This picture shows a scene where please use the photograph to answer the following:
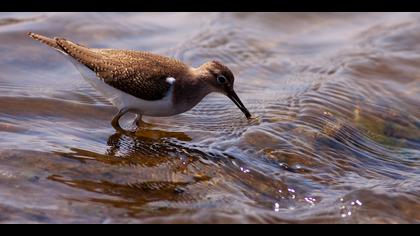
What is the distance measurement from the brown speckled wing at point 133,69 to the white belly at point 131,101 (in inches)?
2.3

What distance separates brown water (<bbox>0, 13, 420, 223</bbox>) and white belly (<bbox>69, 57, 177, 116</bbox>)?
13.0 inches

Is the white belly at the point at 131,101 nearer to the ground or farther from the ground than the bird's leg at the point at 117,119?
farther from the ground

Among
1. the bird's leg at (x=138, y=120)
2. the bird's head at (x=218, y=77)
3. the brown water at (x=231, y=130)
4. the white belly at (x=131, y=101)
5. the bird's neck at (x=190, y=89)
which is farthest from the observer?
the bird's leg at (x=138, y=120)

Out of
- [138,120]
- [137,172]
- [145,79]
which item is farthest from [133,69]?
[137,172]

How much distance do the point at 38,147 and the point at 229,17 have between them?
6.78 m

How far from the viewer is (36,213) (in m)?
6.44

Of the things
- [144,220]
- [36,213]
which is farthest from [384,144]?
[36,213]

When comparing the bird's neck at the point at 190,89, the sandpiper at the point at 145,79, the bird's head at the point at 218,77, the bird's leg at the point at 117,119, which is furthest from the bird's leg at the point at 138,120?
the bird's head at the point at 218,77

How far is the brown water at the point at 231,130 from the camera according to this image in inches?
274

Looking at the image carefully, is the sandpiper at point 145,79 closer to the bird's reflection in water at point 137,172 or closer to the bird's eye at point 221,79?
the bird's eye at point 221,79

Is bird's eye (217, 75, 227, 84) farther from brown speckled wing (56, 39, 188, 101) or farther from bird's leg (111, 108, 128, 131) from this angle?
bird's leg (111, 108, 128, 131)

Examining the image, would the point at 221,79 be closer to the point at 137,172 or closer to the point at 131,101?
the point at 131,101

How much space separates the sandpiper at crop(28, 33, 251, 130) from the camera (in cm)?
878

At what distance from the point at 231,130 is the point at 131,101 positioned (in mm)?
1341
